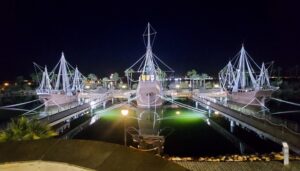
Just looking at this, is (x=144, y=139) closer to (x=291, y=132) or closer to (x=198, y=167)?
(x=198, y=167)

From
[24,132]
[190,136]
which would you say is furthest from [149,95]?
[24,132]

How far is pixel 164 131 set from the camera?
40.2m

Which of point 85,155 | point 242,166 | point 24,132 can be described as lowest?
point 242,166

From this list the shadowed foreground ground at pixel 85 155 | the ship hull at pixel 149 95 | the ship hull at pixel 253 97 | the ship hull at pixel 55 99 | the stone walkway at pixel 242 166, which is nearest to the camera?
the shadowed foreground ground at pixel 85 155

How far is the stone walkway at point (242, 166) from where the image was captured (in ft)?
51.7

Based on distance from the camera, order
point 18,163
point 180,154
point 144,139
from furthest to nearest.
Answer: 1. point 180,154
2. point 144,139
3. point 18,163

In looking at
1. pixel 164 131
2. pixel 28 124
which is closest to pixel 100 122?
pixel 164 131

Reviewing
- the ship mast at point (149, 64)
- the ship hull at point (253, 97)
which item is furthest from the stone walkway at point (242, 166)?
the ship mast at point (149, 64)

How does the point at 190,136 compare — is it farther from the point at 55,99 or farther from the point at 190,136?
the point at 55,99

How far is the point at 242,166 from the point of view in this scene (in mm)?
16562

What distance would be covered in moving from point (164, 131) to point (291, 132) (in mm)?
17589

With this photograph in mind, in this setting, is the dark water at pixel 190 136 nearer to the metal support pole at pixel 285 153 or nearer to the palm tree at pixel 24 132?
the metal support pole at pixel 285 153

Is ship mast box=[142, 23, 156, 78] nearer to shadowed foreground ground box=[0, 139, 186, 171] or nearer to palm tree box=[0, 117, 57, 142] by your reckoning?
palm tree box=[0, 117, 57, 142]

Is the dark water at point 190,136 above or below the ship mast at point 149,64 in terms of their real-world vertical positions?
below
